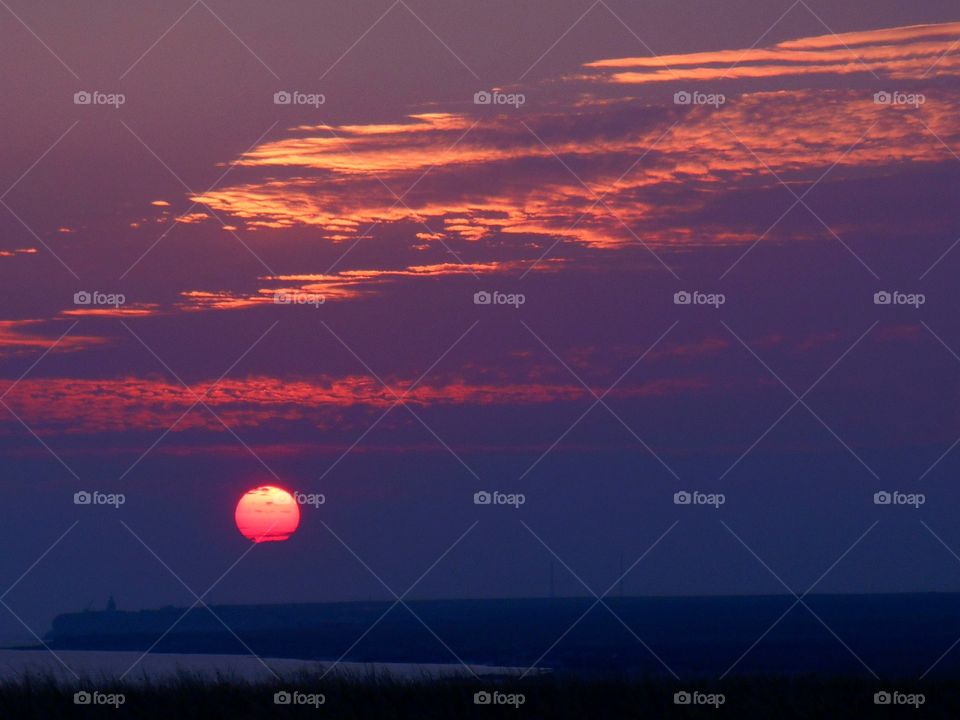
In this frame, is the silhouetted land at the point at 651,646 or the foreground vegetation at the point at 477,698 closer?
the foreground vegetation at the point at 477,698

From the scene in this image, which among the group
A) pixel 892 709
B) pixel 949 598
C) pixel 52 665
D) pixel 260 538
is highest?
pixel 949 598

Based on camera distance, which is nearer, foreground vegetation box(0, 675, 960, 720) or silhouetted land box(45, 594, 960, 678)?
foreground vegetation box(0, 675, 960, 720)

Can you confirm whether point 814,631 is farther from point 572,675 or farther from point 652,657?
point 572,675

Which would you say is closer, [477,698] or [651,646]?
[477,698]

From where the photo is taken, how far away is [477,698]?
63.9 ft

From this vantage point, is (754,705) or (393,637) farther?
(393,637)

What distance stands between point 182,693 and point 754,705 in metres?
8.45

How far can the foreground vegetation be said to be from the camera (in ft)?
62.7

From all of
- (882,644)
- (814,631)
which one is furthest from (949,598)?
(882,644)

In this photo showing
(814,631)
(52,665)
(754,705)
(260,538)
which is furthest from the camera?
(814,631)

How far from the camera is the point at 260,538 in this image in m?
29.8

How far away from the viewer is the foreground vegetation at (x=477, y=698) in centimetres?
1912

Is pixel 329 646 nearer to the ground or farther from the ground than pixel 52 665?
farther from the ground

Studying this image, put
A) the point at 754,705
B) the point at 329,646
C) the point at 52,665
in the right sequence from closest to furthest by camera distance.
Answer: the point at 754,705, the point at 52,665, the point at 329,646
